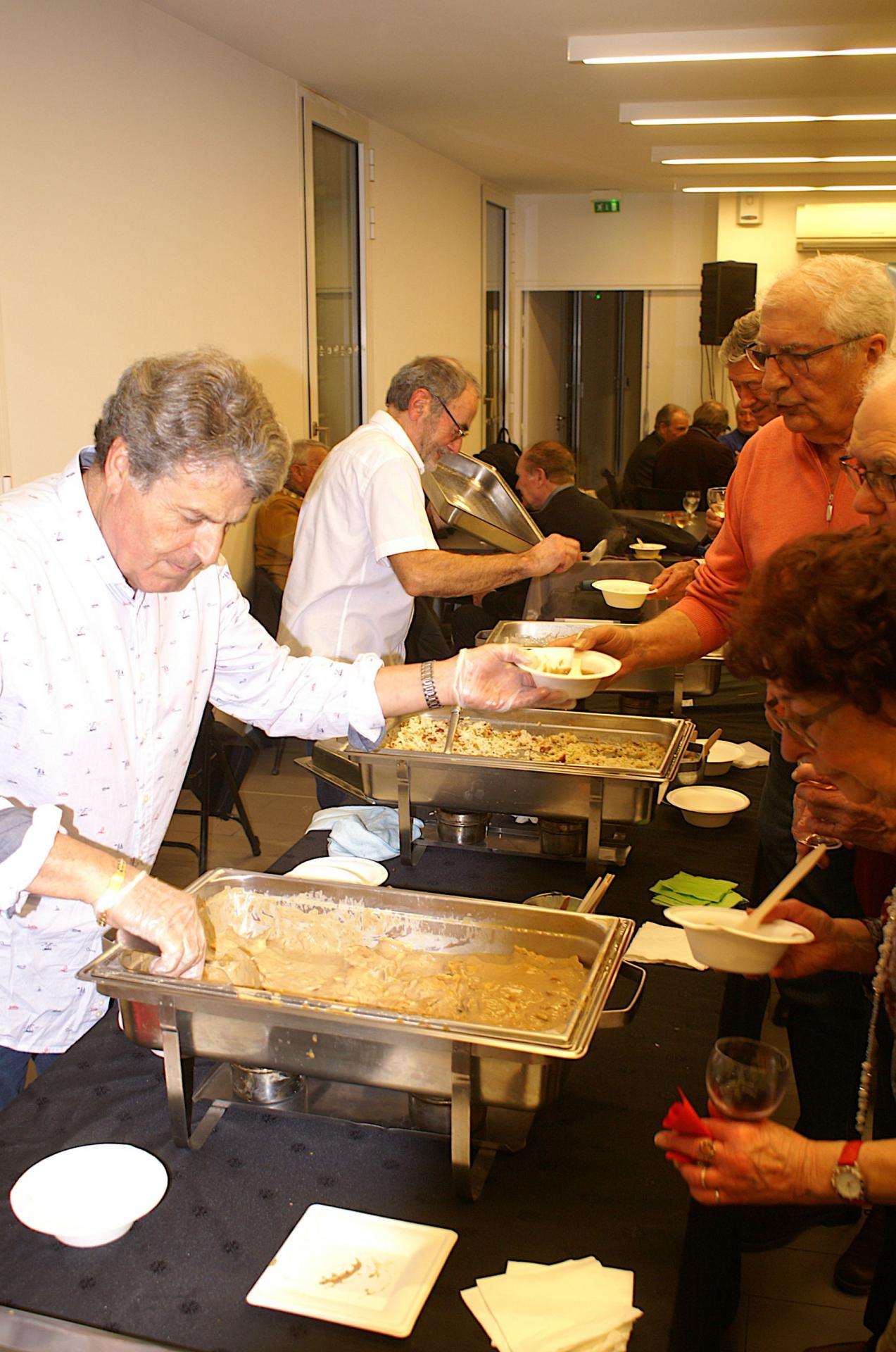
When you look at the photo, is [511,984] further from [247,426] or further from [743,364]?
[743,364]

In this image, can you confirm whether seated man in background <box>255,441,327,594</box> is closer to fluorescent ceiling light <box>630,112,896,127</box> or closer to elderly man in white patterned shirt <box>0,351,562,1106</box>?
fluorescent ceiling light <box>630,112,896,127</box>

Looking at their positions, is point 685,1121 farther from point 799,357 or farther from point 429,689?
point 799,357

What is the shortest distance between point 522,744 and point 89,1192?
1.30 metres

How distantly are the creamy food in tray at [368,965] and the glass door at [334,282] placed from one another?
4.69 meters

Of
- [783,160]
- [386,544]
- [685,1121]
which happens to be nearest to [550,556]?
[386,544]

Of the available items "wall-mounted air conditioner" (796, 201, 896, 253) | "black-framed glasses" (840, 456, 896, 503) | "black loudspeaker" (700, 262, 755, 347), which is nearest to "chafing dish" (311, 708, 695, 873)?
"black-framed glasses" (840, 456, 896, 503)

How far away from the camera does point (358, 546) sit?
2.81 meters

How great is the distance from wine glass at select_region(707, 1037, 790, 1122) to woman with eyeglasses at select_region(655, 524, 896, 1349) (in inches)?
0.6

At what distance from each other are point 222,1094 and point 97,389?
10.7ft

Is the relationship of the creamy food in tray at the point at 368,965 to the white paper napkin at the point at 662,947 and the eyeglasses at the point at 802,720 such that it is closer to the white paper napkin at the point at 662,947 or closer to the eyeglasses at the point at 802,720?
the white paper napkin at the point at 662,947

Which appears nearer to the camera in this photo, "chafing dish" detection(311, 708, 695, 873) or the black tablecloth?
the black tablecloth

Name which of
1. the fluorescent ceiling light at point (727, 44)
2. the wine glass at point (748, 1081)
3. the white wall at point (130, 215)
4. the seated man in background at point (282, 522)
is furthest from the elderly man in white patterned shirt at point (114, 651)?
the fluorescent ceiling light at point (727, 44)

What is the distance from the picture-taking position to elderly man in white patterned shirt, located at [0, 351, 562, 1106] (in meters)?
1.33

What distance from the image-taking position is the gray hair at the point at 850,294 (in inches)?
75.7
